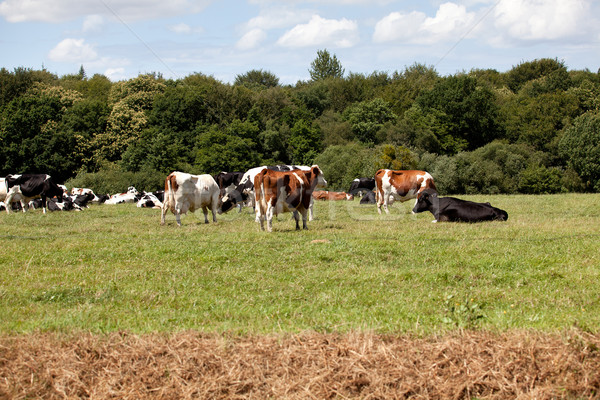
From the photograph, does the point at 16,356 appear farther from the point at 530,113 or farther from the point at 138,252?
the point at 530,113

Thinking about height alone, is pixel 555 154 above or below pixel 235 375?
above

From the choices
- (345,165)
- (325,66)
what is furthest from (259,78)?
(345,165)

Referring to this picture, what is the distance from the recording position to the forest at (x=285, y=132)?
53.5 meters

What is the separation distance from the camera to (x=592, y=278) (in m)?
10.4

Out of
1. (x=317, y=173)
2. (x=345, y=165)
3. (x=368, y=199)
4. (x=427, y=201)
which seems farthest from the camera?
(x=345, y=165)

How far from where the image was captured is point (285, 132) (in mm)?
71375

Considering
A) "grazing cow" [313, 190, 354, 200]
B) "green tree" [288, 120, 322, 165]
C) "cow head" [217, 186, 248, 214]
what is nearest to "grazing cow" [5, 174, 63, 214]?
"cow head" [217, 186, 248, 214]

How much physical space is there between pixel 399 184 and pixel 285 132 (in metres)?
47.3

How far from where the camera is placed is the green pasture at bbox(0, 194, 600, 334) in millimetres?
8102

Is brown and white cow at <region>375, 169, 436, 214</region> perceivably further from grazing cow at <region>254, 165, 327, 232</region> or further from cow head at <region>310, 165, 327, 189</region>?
grazing cow at <region>254, 165, 327, 232</region>

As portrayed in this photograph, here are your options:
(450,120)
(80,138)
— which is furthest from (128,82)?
(450,120)

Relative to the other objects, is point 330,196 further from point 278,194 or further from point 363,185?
point 278,194

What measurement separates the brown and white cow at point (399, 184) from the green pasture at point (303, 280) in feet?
25.5

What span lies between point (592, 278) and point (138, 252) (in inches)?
366
